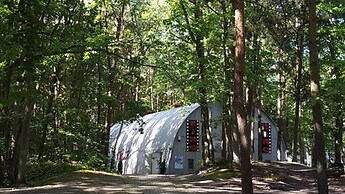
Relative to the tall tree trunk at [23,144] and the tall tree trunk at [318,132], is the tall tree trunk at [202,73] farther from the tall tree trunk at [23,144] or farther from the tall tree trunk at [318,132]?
the tall tree trunk at [318,132]

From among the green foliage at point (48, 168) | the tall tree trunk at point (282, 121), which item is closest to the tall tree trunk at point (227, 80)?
the green foliage at point (48, 168)

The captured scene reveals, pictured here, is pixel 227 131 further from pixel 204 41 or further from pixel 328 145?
pixel 328 145

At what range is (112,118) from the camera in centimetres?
3167

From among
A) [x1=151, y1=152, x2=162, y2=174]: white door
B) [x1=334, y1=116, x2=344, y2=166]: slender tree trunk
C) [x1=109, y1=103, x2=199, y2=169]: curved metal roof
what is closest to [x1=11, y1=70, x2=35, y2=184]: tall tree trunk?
[x1=109, y1=103, x2=199, y2=169]: curved metal roof

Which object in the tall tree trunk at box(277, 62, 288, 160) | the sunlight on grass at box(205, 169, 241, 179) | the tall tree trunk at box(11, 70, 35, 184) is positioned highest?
the tall tree trunk at box(277, 62, 288, 160)

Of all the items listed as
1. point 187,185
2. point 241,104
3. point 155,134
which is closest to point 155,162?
point 155,134

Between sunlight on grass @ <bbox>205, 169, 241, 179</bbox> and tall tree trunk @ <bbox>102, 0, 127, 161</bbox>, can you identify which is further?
tall tree trunk @ <bbox>102, 0, 127, 161</bbox>

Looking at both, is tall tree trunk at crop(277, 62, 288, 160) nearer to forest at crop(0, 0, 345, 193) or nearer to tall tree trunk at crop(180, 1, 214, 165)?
forest at crop(0, 0, 345, 193)

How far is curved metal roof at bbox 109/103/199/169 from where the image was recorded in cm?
3566

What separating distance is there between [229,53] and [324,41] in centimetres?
519

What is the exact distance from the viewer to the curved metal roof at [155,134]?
117 ft

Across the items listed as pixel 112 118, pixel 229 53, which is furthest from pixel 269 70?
pixel 112 118

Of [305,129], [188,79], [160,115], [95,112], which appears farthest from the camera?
[305,129]

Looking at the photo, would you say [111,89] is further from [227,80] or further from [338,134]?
[338,134]
